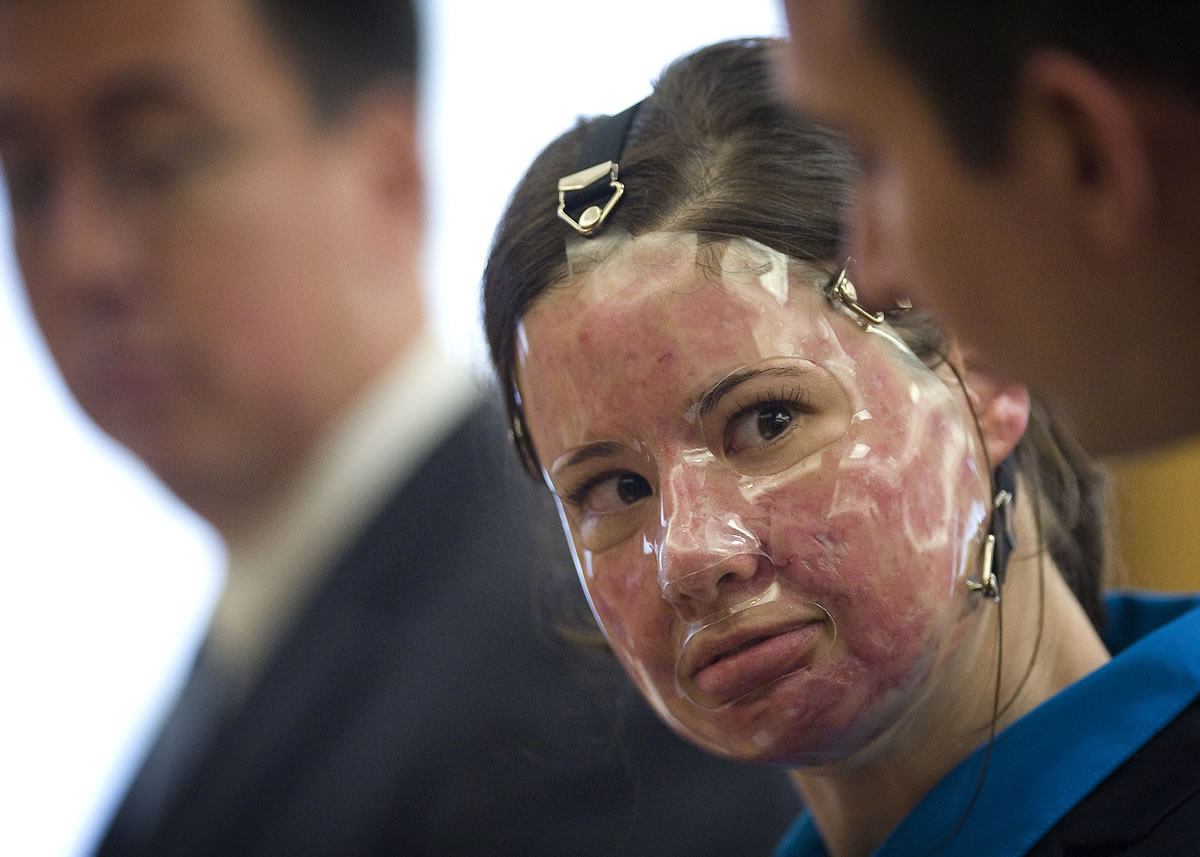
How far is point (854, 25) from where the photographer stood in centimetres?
65

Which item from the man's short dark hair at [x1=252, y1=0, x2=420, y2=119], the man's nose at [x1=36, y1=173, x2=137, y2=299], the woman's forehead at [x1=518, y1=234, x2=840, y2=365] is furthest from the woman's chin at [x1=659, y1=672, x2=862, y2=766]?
the man's short dark hair at [x1=252, y1=0, x2=420, y2=119]

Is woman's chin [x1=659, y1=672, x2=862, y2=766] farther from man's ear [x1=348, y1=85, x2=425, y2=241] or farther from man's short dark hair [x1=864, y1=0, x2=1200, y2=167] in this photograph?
man's ear [x1=348, y1=85, x2=425, y2=241]

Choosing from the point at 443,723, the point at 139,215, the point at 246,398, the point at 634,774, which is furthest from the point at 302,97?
the point at 634,774

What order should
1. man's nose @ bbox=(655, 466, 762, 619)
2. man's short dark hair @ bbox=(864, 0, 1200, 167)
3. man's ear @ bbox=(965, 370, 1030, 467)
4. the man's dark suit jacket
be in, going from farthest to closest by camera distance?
the man's dark suit jacket
man's ear @ bbox=(965, 370, 1030, 467)
man's nose @ bbox=(655, 466, 762, 619)
man's short dark hair @ bbox=(864, 0, 1200, 167)

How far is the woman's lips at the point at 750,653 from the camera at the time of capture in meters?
0.94

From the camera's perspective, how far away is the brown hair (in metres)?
1.00

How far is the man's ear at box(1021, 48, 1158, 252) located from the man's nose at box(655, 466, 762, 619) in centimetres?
37

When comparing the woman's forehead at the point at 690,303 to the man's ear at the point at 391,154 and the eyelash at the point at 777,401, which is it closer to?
the eyelash at the point at 777,401

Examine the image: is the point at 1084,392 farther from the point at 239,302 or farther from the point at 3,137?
the point at 3,137

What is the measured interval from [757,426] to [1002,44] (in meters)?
0.39

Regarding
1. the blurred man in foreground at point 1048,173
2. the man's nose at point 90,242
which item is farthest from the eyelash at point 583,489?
the man's nose at point 90,242

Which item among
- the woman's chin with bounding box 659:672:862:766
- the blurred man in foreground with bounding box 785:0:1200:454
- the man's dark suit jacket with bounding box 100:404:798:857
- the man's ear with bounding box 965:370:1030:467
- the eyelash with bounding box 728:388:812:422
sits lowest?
the man's dark suit jacket with bounding box 100:404:798:857

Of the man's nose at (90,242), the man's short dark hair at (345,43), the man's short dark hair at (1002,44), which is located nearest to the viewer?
the man's short dark hair at (1002,44)

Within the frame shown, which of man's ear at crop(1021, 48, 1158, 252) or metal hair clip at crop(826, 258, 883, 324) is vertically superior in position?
man's ear at crop(1021, 48, 1158, 252)
